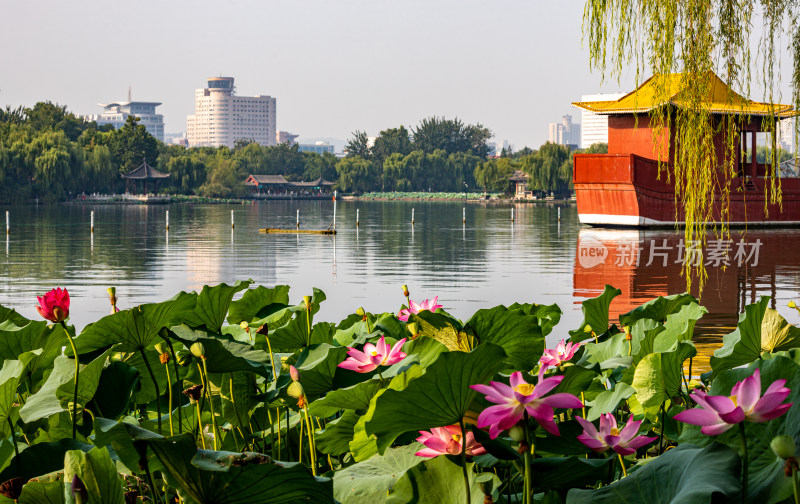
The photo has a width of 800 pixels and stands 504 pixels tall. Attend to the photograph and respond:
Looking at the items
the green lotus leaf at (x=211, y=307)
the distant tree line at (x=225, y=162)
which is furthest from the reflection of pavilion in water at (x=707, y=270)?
the distant tree line at (x=225, y=162)

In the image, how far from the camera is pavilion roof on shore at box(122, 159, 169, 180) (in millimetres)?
64438

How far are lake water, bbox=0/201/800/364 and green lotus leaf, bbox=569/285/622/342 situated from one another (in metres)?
4.76

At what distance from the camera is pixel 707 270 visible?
579 inches

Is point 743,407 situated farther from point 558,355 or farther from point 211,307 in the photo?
point 211,307

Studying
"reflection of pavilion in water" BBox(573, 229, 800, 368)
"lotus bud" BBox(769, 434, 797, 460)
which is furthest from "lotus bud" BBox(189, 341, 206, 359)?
"reflection of pavilion in water" BBox(573, 229, 800, 368)

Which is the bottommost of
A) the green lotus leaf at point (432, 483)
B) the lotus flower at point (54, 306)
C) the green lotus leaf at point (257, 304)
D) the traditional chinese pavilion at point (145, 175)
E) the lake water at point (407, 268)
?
the lake water at point (407, 268)

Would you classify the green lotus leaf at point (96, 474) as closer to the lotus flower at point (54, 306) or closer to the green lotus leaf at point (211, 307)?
the lotus flower at point (54, 306)

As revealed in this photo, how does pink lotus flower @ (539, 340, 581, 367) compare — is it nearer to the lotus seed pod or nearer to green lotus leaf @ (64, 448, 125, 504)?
the lotus seed pod

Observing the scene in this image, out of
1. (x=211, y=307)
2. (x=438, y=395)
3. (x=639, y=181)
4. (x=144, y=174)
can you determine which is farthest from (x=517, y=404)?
(x=144, y=174)

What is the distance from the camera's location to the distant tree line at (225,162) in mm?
52688

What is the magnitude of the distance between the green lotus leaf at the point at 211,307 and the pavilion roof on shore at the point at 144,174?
213 feet

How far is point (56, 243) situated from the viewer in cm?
2238

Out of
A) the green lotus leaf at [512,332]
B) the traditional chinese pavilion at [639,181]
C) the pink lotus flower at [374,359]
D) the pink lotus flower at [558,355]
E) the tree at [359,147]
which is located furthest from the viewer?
the tree at [359,147]

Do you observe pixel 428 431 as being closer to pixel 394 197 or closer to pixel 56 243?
pixel 56 243
